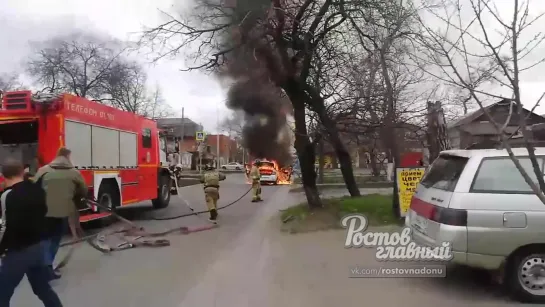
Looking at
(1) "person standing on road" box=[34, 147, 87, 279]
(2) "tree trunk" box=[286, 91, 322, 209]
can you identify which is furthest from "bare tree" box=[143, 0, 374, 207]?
(1) "person standing on road" box=[34, 147, 87, 279]

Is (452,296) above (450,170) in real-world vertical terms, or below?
below

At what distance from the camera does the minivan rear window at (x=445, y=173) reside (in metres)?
5.70

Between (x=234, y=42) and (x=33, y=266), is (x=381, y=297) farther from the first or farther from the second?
(x=234, y=42)

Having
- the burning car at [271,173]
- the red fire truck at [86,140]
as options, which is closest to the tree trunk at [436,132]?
the red fire truck at [86,140]

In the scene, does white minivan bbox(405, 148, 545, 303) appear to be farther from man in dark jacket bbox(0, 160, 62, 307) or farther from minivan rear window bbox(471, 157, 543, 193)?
man in dark jacket bbox(0, 160, 62, 307)

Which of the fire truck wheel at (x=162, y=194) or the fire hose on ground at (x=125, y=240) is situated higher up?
the fire truck wheel at (x=162, y=194)

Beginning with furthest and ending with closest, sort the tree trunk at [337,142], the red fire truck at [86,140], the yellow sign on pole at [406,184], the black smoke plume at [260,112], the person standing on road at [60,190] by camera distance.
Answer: the black smoke plume at [260,112], the tree trunk at [337,142], the yellow sign on pole at [406,184], the red fire truck at [86,140], the person standing on road at [60,190]

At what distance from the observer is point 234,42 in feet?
38.1

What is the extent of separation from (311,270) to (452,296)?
199 centimetres

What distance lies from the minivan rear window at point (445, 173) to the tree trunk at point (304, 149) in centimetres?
538

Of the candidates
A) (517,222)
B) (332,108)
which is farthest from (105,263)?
(332,108)

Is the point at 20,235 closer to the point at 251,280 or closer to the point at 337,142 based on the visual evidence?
the point at 251,280

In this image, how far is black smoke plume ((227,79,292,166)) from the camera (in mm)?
13016

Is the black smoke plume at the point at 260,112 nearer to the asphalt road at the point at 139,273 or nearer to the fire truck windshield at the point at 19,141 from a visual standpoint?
the asphalt road at the point at 139,273
